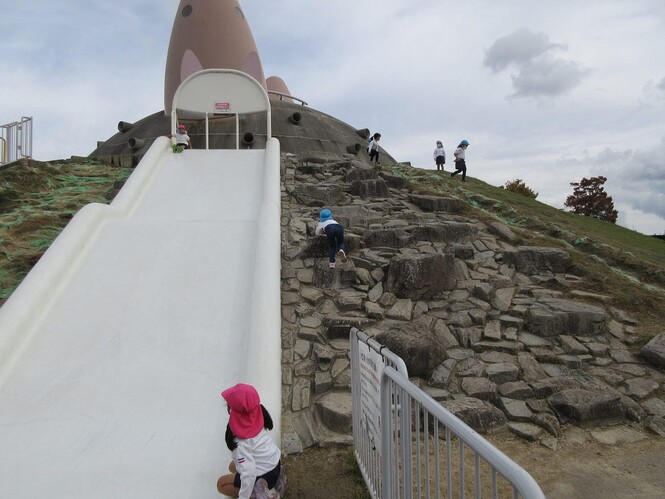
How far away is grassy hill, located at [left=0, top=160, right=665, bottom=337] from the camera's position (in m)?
5.64

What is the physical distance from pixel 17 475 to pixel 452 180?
1049 cm

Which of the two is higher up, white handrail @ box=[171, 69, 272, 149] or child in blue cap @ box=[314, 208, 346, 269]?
white handrail @ box=[171, 69, 272, 149]

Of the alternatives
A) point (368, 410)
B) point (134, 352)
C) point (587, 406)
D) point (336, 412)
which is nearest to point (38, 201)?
point (134, 352)

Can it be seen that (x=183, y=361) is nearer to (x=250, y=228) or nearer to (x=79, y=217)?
(x=250, y=228)

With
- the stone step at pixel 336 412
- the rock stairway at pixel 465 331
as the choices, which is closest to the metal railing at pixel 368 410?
the stone step at pixel 336 412

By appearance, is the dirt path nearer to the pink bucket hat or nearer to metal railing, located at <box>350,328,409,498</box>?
metal railing, located at <box>350,328,409,498</box>

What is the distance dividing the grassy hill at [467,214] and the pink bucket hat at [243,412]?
420cm

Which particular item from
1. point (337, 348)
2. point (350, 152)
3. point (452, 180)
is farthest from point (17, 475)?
point (350, 152)

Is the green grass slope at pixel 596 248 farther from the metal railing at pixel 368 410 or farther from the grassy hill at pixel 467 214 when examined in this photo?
the metal railing at pixel 368 410

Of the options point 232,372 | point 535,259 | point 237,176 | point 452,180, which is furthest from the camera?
point 452,180

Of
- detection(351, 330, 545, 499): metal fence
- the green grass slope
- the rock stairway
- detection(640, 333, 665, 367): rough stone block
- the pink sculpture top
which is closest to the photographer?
detection(351, 330, 545, 499): metal fence

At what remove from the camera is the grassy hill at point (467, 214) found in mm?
5641

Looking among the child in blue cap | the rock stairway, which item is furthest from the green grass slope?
the child in blue cap

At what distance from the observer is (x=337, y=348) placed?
445 cm
